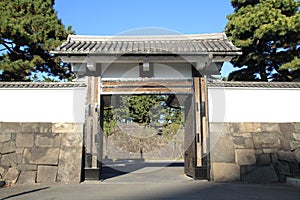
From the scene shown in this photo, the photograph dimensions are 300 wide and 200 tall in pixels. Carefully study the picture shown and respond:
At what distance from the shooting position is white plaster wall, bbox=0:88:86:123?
676 centimetres

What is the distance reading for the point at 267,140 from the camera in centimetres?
688

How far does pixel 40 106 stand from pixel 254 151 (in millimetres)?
5668

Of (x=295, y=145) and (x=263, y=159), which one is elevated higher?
(x=295, y=145)

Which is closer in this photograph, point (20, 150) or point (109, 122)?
point (20, 150)

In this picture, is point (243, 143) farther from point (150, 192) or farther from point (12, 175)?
Result: point (12, 175)

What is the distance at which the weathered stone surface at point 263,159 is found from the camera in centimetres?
661

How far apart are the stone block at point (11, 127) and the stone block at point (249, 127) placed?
5784mm

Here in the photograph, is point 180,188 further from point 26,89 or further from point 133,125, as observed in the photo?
point 133,125

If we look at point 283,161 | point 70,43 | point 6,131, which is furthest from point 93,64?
point 283,161

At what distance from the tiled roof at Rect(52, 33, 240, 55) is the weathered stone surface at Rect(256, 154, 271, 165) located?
2717mm

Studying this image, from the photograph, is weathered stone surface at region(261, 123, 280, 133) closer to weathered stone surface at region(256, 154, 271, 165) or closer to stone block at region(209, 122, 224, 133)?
weathered stone surface at region(256, 154, 271, 165)

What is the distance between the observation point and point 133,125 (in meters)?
21.0

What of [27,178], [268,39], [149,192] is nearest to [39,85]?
[27,178]

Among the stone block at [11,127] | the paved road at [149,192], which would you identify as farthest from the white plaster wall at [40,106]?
the paved road at [149,192]
